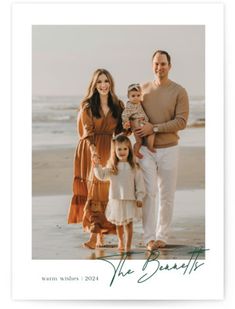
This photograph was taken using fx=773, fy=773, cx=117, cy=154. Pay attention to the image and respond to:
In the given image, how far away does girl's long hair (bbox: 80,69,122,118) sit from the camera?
2.76 metres

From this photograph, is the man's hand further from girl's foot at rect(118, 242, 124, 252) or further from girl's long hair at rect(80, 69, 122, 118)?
girl's foot at rect(118, 242, 124, 252)

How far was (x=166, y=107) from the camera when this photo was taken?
2.75 metres

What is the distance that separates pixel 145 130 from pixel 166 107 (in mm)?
111

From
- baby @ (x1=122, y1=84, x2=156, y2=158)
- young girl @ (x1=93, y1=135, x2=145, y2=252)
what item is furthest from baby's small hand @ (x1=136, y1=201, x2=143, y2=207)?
baby @ (x1=122, y1=84, x2=156, y2=158)

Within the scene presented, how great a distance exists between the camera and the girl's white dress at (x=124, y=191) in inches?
108

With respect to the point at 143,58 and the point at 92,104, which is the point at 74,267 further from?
the point at 143,58

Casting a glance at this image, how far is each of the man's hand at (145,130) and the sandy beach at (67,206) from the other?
12 cm

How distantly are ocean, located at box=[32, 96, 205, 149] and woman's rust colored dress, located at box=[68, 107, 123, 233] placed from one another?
0.04 meters

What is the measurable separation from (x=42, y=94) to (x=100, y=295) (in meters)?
0.75

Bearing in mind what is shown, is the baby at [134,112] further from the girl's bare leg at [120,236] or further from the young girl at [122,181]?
the girl's bare leg at [120,236]

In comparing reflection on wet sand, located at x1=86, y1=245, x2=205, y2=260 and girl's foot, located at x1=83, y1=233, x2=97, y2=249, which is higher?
girl's foot, located at x1=83, y1=233, x2=97, y2=249

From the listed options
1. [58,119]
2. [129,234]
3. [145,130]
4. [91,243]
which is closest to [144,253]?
[129,234]

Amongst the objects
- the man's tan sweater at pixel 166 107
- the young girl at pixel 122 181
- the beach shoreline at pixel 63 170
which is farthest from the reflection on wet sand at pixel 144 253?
the man's tan sweater at pixel 166 107
